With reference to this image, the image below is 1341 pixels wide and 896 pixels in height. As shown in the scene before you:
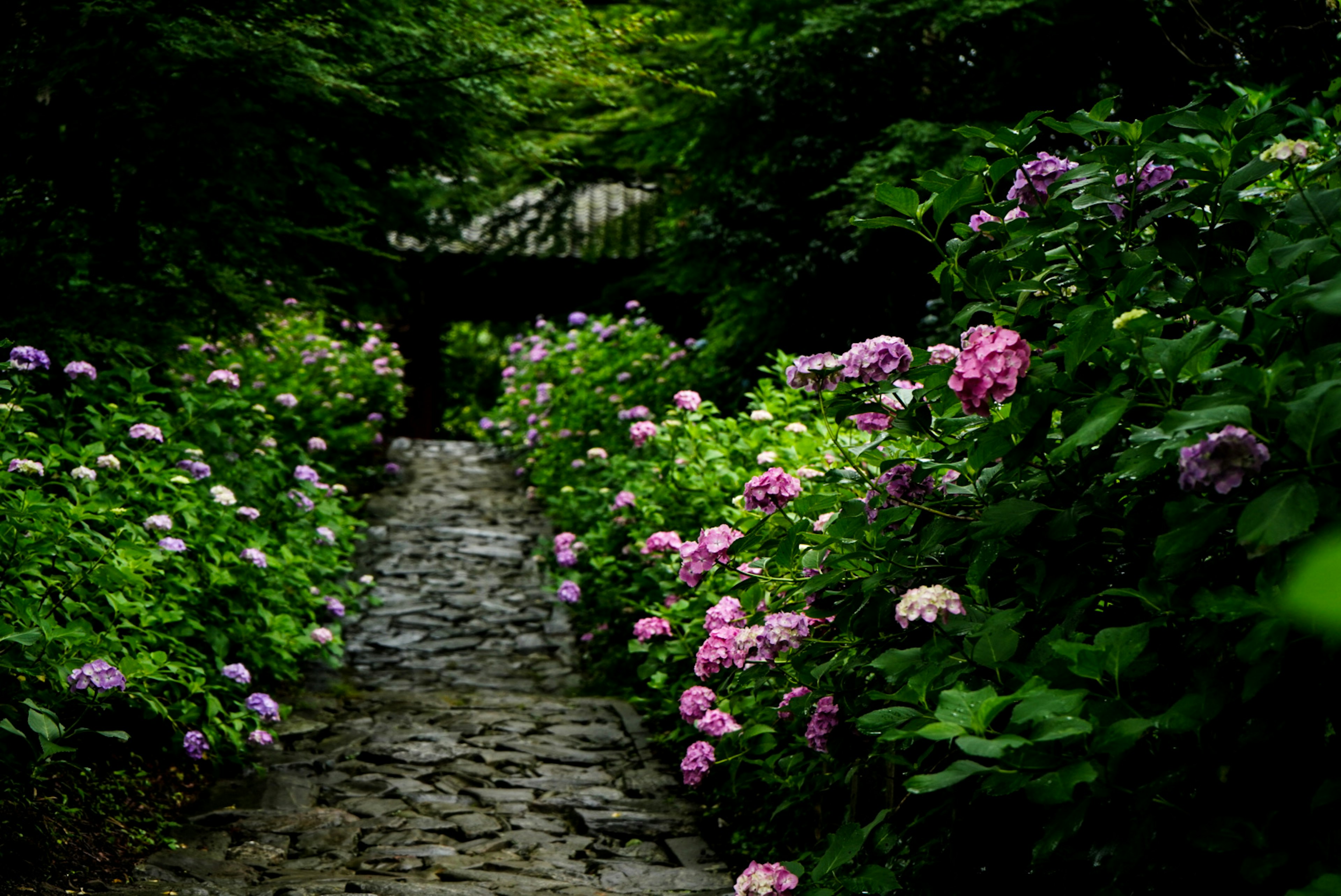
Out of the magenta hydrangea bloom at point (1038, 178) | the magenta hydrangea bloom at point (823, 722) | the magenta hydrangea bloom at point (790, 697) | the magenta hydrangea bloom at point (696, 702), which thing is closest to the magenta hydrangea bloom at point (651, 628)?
the magenta hydrangea bloom at point (696, 702)

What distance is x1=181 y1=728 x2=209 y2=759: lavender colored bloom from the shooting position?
3.62m

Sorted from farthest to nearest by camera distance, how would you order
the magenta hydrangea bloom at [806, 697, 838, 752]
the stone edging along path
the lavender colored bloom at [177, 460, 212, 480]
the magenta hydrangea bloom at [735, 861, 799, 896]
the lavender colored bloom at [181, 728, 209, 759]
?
the lavender colored bloom at [177, 460, 212, 480] → the lavender colored bloom at [181, 728, 209, 759] → the stone edging along path → the magenta hydrangea bloom at [806, 697, 838, 752] → the magenta hydrangea bloom at [735, 861, 799, 896]

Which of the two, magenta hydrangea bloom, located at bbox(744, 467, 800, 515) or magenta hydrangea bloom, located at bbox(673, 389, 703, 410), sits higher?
magenta hydrangea bloom, located at bbox(744, 467, 800, 515)

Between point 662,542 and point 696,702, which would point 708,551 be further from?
point 662,542

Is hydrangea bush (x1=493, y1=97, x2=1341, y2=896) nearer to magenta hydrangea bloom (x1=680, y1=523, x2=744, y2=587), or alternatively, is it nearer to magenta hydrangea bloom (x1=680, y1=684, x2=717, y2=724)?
magenta hydrangea bloom (x1=680, y1=523, x2=744, y2=587)

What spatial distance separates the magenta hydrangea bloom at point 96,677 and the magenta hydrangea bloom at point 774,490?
6.13 ft

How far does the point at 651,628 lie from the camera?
4262 millimetres

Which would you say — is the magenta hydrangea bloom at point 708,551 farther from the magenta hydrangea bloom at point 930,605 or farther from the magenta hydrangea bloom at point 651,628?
the magenta hydrangea bloom at point 651,628

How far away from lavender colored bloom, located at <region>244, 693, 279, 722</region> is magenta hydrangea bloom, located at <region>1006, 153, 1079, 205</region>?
10.8ft

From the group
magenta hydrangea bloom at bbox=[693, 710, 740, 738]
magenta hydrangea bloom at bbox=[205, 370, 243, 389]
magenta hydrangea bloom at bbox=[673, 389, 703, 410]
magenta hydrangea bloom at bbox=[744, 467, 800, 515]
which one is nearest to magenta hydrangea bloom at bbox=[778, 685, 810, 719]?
magenta hydrangea bloom at bbox=[693, 710, 740, 738]

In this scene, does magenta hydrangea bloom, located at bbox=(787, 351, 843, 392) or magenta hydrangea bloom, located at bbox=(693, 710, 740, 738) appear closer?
magenta hydrangea bloom, located at bbox=(787, 351, 843, 392)

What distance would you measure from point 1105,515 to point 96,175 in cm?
499

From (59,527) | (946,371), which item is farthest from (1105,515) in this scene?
(59,527)

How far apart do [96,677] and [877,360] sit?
7.63 feet
